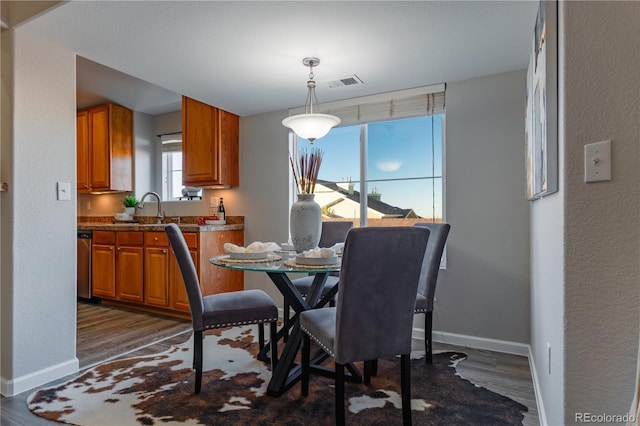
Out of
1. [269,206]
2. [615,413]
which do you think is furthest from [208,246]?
[615,413]

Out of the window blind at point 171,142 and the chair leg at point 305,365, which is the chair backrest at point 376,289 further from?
the window blind at point 171,142

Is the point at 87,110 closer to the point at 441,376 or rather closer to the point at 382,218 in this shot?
the point at 382,218

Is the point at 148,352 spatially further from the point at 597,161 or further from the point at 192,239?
the point at 597,161

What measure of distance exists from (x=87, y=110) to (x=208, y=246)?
292 centimetres

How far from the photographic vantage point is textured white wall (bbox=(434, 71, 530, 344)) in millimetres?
2814

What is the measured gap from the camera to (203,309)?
211 cm

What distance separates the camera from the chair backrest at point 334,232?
10.5 ft

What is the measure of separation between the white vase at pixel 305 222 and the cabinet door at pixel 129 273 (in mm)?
2366

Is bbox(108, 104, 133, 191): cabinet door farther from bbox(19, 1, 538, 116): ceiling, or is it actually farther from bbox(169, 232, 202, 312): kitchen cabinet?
bbox(169, 232, 202, 312): kitchen cabinet

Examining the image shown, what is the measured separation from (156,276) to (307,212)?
2.31 m

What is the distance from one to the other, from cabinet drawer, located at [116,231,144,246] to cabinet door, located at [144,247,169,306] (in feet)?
0.49

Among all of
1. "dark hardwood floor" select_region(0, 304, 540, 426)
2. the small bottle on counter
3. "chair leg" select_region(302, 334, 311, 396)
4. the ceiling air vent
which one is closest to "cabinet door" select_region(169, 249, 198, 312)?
"dark hardwood floor" select_region(0, 304, 540, 426)

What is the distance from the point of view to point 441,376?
2340 millimetres

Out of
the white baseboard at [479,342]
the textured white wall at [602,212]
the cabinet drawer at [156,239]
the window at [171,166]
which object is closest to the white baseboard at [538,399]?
the white baseboard at [479,342]
